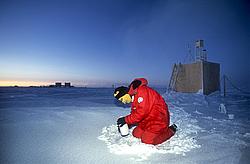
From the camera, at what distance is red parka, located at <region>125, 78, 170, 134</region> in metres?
2.72

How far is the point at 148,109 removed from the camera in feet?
9.01

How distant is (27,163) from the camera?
214 centimetres

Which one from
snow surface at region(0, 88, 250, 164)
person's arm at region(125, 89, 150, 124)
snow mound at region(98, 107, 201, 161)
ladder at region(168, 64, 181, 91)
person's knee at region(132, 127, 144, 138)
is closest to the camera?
snow surface at region(0, 88, 250, 164)

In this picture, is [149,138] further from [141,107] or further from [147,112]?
[141,107]

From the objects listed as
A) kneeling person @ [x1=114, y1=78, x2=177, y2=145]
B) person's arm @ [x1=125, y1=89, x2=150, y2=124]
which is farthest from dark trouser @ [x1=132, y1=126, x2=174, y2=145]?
person's arm @ [x1=125, y1=89, x2=150, y2=124]

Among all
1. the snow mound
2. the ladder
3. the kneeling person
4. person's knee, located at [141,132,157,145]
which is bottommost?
the snow mound

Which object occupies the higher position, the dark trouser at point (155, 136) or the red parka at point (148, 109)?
the red parka at point (148, 109)

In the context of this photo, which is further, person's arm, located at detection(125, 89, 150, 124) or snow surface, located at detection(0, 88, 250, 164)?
person's arm, located at detection(125, 89, 150, 124)

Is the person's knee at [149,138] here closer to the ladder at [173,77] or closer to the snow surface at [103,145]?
the snow surface at [103,145]

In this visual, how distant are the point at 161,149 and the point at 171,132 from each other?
418 mm

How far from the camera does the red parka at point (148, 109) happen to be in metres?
2.72

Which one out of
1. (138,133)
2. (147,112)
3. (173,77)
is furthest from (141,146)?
(173,77)

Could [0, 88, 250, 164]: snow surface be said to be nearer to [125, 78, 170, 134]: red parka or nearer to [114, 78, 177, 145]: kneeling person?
[114, 78, 177, 145]: kneeling person

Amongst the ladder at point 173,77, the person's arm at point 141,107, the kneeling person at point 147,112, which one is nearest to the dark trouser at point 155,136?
the kneeling person at point 147,112
